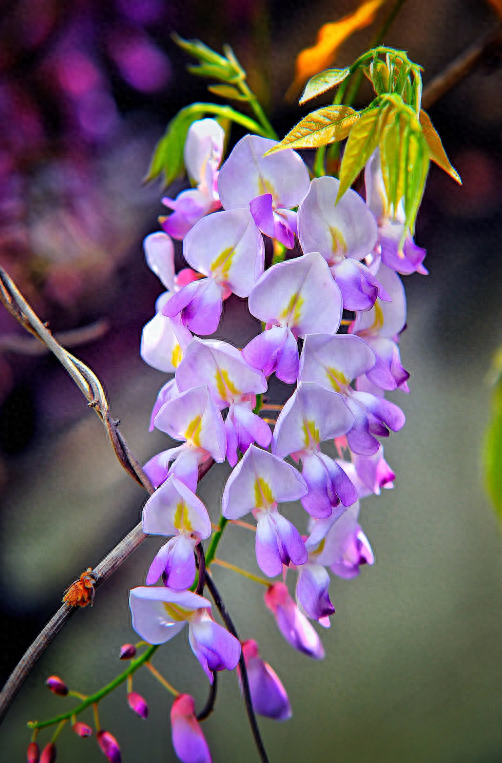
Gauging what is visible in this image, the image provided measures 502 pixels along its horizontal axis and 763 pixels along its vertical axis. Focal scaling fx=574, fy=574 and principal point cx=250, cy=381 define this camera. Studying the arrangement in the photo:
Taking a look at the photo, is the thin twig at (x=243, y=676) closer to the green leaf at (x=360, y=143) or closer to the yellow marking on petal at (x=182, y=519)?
the yellow marking on petal at (x=182, y=519)

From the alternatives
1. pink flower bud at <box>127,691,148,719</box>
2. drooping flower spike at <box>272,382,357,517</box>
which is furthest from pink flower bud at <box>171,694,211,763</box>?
drooping flower spike at <box>272,382,357,517</box>

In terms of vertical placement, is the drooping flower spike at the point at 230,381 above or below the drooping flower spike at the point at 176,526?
above

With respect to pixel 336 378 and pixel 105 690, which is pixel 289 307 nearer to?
pixel 336 378

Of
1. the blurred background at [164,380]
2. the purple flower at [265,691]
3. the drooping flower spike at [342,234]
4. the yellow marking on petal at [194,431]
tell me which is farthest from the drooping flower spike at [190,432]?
the blurred background at [164,380]

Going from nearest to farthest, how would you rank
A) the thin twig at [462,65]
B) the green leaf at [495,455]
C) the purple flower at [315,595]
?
the green leaf at [495,455], the purple flower at [315,595], the thin twig at [462,65]

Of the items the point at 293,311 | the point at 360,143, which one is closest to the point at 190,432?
the point at 293,311

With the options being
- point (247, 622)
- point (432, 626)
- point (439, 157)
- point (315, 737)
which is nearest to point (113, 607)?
point (247, 622)
